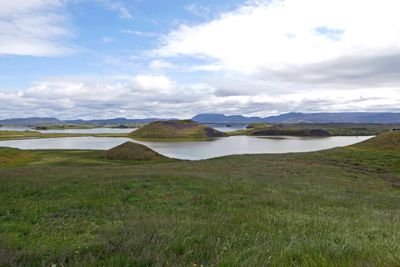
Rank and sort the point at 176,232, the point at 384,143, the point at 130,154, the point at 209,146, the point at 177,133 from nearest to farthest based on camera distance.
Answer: the point at 176,232, the point at 130,154, the point at 384,143, the point at 209,146, the point at 177,133

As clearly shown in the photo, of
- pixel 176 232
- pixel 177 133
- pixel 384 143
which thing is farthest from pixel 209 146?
pixel 176 232

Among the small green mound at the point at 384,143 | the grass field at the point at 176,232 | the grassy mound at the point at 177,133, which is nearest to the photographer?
the grass field at the point at 176,232

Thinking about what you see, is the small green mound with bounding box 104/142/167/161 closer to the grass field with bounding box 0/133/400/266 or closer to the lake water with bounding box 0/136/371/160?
the lake water with bounding box 0/136/371/160

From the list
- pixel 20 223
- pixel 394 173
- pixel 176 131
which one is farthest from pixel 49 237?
pixel 176 131

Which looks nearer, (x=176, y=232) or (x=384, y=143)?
(x=176, y=232)

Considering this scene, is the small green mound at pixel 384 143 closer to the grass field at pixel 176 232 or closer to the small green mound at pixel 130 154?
the small green mound at pixel 130 154

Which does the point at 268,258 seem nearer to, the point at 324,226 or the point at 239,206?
the point at 324,226

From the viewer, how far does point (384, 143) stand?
243 ft

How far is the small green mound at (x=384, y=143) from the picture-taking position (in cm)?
7006

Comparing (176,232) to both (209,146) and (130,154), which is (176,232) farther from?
(209,146)

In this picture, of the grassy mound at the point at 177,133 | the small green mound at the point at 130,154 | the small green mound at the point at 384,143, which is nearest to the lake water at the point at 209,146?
the small green mound at the point at 130,154

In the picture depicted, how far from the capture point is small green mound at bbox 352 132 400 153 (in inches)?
2758

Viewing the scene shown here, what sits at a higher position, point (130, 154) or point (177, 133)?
point (177, 133)

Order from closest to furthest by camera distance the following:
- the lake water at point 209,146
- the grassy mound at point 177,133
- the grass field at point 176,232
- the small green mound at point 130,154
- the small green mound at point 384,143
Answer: the grass field at point 176,232, the small green mound at point 130,154, the small green mound at point 384,143, the lake water at point 209,146, the grassy mound at point 177,133
